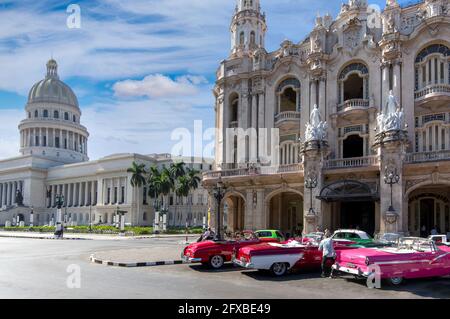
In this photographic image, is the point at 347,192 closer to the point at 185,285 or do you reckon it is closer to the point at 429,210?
the point at 429,210

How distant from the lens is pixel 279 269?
16.0 metres

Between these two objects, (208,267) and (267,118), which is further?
(267,118)

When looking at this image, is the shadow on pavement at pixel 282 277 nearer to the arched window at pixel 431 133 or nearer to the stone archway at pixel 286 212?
the arched window at pixel 431 133

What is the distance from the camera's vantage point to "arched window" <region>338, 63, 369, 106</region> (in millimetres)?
35312

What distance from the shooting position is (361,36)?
1401 inches

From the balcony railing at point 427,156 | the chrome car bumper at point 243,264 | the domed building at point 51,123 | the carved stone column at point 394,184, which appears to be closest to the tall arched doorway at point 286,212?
the carved stone column at point 394,184

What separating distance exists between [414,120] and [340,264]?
2097cm

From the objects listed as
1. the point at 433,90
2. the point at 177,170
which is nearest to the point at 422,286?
the point at 433,90

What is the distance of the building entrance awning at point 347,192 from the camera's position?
30.9 meters

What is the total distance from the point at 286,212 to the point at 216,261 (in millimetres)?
23138

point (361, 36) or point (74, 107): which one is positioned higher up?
point (74, 107)

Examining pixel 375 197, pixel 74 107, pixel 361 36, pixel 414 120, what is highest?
pixel 74 107
